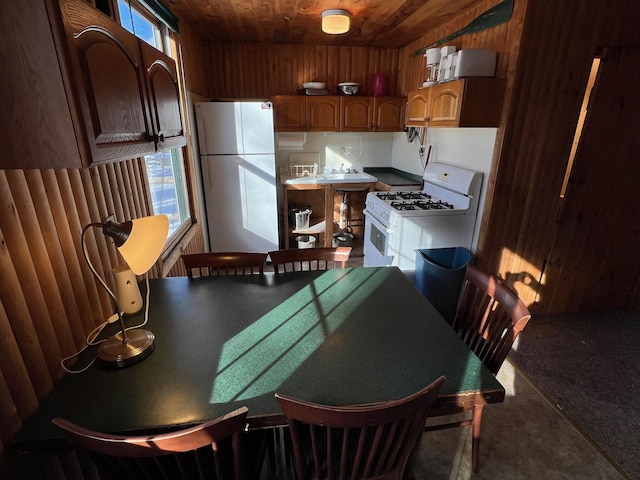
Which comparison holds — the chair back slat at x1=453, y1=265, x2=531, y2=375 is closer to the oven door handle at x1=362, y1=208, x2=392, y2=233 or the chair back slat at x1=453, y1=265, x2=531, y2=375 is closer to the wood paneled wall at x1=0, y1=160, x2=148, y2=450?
the oven door handle at x1=362, y1=208, x2=392, y2=233

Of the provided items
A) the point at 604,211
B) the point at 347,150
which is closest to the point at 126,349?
the point at 604,211

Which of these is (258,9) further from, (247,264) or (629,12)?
(629,12)

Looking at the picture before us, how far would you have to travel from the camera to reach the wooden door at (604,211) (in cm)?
231

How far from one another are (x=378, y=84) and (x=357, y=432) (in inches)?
152

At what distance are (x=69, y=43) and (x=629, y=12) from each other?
10.5ft

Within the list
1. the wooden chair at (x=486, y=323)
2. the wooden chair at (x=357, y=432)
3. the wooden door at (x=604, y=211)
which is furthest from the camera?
the wooden door at (x=604, y=211)

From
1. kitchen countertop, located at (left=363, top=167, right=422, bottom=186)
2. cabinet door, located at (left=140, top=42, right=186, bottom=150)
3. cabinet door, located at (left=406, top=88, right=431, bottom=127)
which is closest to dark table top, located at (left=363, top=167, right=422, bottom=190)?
kitchen countertop, located at (left=363, top=167, right=422, bottom=186)

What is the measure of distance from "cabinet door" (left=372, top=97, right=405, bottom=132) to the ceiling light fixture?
1.34 m

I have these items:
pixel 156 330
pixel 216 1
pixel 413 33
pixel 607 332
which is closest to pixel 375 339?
pixel 156 330

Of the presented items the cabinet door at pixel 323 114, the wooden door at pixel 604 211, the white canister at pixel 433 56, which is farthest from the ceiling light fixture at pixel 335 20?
the wooden door at pixel 604 211

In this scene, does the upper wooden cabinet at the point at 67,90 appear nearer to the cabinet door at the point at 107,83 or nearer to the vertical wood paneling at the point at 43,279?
the cabinet door at the point at 107,83

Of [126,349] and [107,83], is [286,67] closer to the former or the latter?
[107,83]

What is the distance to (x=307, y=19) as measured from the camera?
2949mm

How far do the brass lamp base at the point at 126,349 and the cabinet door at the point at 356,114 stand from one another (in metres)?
3.35
